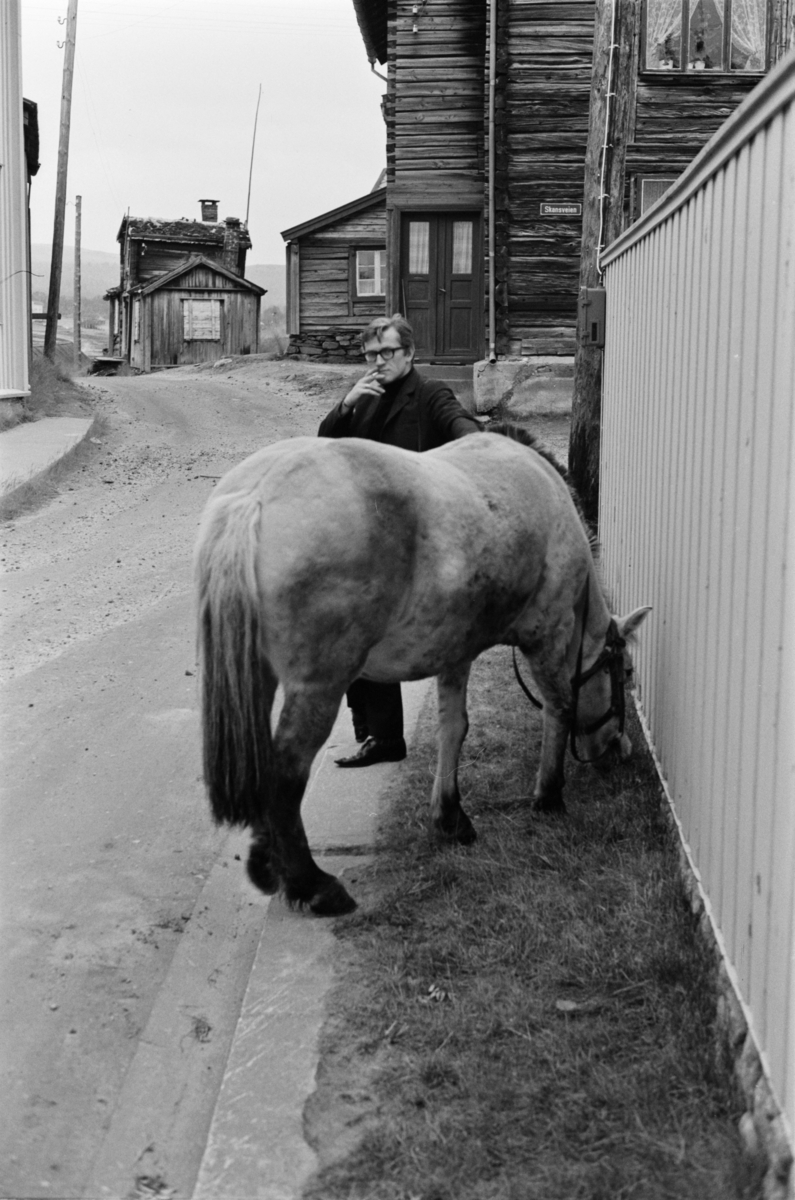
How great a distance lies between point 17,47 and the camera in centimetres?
1727

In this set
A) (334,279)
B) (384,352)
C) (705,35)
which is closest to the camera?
(384,352)

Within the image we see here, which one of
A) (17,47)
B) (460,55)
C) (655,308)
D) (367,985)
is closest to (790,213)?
(367,985)

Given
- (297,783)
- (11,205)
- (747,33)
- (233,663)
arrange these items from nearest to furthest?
(233,663) → (297,783) → (11,205) → (747,33)

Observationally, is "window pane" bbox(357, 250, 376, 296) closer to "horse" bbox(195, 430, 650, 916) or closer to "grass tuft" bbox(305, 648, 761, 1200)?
"horse" bbox(195, 430, 650, 916)

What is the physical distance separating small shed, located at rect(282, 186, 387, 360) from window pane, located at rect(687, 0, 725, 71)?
14915 mm

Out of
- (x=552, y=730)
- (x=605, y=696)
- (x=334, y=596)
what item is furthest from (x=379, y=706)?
(x=334, y=596)

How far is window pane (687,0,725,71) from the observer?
18.7 meters

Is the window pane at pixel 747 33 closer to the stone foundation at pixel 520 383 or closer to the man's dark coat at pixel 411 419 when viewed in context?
the stone foundation at pixel 520 383

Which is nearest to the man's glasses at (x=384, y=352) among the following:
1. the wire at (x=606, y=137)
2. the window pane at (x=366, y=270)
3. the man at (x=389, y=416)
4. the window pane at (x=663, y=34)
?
the man at (x=389, y=416)

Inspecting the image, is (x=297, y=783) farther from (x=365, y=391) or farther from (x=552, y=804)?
(x=365, y=391)

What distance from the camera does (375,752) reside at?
20.3 feet

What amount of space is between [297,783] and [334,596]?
64 cm

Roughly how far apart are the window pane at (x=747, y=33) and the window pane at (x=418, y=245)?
6619mm

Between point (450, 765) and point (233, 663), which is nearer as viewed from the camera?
point (233, 663)
